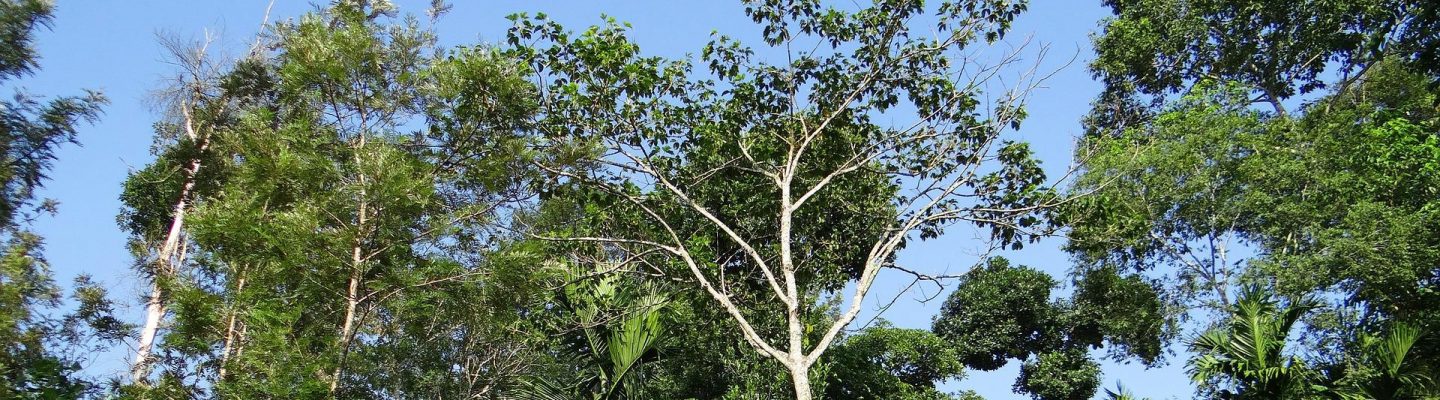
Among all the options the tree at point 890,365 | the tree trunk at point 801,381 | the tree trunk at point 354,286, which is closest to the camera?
the tree trunk at point 801,381

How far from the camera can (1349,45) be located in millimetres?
7699

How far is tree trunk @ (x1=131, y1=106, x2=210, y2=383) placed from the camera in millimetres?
12156

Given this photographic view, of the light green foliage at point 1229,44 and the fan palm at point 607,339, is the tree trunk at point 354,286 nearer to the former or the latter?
the fan palm at point 607,339

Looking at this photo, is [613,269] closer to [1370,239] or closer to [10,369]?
[10,369]

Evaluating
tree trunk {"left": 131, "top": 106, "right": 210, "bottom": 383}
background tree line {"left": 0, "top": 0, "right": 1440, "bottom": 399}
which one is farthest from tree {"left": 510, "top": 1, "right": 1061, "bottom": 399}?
tree trunk {"left": 131, "top": 106, "right": 210, "bottom": 383}

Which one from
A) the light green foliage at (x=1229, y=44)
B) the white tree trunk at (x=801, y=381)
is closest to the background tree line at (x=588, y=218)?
Answer: the white tree trunk at (x=801, y=381)

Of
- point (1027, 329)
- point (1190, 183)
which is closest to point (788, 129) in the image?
point (1190, 183)

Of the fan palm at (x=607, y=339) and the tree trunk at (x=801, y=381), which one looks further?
the fan palm at (x=607, y=339)

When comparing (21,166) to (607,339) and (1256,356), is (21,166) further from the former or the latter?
(1256,356)

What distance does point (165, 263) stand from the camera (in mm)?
13695

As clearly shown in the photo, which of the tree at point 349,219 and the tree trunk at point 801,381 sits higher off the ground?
the tree at point 349,219

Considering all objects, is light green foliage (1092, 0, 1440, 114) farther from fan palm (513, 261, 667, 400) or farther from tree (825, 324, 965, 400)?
fan palm (513, 261, 667, 400)

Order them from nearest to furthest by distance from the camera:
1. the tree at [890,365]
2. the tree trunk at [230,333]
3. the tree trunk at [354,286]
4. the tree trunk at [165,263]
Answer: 1. the tree trunk at [354,286]
2. the tree trunk at [230,333]
3. the tree trunk at [165,263]
4. the tree at [890,365]

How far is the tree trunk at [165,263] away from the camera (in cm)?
1216
